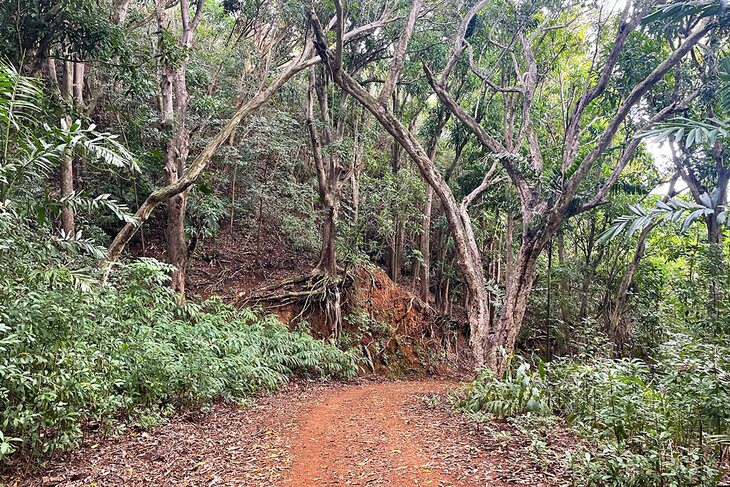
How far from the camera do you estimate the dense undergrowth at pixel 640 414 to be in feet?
11.5

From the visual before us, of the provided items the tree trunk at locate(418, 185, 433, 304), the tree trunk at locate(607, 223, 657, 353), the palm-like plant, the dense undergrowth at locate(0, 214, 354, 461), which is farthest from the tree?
the tree trunk at locate(607, 223, 657, 353)

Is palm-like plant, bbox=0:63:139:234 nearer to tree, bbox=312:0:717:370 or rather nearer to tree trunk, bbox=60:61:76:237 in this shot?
tree trunk, bbox=60:61:76:237

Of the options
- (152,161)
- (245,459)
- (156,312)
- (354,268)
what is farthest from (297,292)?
(245,459)

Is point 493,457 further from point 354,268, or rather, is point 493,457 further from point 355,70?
point 355,70

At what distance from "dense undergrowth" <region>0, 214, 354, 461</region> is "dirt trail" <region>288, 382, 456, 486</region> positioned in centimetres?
181

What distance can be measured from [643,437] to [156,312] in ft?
21.7

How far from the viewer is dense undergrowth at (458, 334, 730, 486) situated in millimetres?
3512

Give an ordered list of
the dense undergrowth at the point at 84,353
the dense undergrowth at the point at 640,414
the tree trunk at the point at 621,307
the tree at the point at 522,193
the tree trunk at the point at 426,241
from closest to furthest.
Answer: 1. the dense undergrowth at the point at 640,414
2. the dense undergrowth at the point at 84,353
3. the tree at the point at 522,193
4. the tree trunk at the point at 621,307
5. the tree trunk at the point at 426,241

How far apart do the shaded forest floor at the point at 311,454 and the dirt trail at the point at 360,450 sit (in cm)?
1

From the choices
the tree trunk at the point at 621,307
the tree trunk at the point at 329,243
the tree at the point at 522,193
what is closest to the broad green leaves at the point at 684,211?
the tree at the point at 522,193

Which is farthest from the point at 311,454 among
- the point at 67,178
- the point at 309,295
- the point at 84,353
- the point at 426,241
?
the point at 426,241

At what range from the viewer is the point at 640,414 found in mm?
4289

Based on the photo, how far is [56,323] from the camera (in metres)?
4.21

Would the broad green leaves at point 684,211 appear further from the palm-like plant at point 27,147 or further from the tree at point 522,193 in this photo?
the palm-like plant at point 27,147
